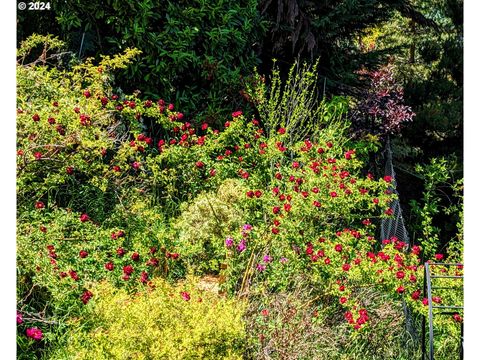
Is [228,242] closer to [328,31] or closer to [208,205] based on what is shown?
[208,205]

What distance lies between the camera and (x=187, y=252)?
5285mm

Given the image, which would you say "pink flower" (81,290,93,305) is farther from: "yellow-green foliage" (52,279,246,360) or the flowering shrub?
the flowering shrub

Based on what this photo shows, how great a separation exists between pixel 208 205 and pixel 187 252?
0.66m

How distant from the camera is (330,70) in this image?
8844 millimetres

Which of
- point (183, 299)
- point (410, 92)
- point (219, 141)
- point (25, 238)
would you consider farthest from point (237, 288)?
point (410, 92)

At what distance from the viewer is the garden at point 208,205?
14.0 feet

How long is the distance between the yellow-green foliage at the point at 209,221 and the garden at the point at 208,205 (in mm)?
17

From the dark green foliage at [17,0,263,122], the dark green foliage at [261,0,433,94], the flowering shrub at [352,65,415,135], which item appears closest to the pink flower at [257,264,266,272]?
the dark green foliage at [17,0,263,122]

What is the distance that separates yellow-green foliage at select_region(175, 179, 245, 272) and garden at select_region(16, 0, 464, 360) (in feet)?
0.05

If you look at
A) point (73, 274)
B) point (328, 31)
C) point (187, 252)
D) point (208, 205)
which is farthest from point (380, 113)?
point (73, 274)

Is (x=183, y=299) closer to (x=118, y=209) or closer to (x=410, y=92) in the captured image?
(x=118, y=209)

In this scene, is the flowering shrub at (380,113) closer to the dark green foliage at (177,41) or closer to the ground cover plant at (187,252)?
the dark green foliage at (177,41)

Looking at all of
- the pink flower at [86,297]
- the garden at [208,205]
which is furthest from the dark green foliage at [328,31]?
the pink flower at [86,297]
